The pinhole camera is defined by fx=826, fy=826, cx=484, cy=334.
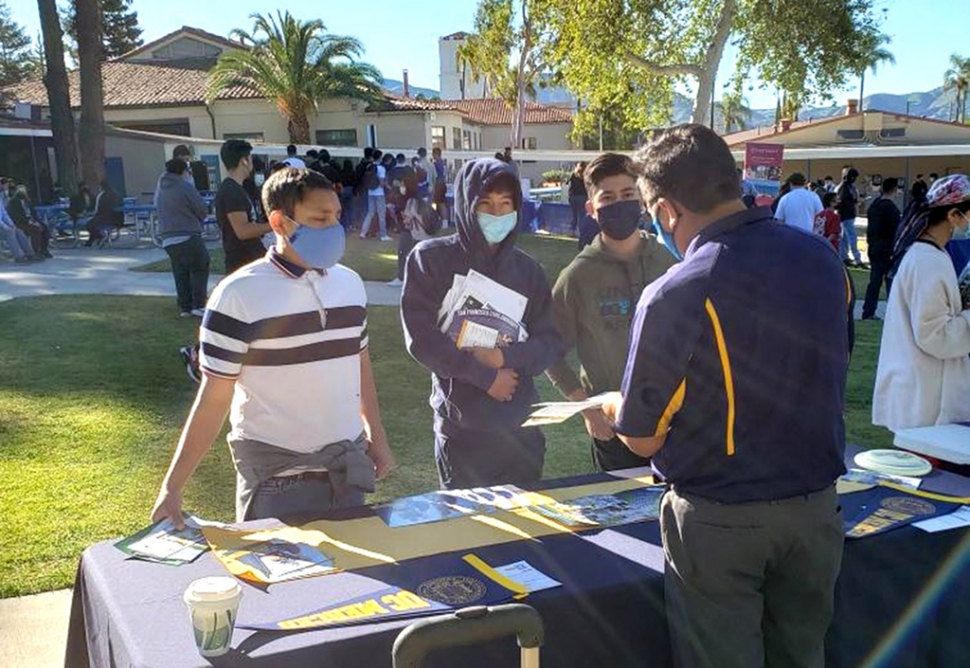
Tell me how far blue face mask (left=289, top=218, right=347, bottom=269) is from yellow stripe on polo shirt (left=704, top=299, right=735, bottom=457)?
135 centimetres

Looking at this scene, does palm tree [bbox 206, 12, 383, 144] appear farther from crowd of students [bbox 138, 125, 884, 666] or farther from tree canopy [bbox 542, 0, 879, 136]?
crowd of students [bbox 138, 125, 884, 666]

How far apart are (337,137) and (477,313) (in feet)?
114

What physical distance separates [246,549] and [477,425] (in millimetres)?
1020

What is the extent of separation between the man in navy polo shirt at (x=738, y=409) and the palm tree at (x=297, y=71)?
33.6 m

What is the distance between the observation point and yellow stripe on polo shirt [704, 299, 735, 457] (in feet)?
5.53

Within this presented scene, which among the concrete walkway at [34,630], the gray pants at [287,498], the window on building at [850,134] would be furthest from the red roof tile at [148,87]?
the gray pants at [287,498]

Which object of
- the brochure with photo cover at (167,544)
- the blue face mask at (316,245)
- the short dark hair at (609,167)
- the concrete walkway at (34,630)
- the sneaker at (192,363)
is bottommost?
the concrete walkway at (34,630)

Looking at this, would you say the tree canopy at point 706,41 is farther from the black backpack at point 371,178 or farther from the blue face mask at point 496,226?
the blue face mask at point 496,226

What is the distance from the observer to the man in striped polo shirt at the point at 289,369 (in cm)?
245

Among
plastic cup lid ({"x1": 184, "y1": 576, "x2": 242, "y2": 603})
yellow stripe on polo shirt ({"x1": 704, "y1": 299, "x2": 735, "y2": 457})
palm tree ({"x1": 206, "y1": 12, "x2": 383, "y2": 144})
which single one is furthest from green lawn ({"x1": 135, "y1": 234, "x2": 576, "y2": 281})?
palm tree ({"x1": 206, "y1": 12, "x2": 383, "y2": 144})

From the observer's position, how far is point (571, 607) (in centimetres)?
199

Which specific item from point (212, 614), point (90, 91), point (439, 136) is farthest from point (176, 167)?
point (439, 136)

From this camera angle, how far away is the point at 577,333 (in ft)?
11.1

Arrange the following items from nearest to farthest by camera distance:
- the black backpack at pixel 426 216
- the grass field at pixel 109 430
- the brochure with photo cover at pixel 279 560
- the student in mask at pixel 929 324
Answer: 1. the brochure with photo cover at pixel 279 560
2. the student in mask at pixel 929 324
3. the grass field at pixel 109 430
4. the black backpack at pixel 426 216
